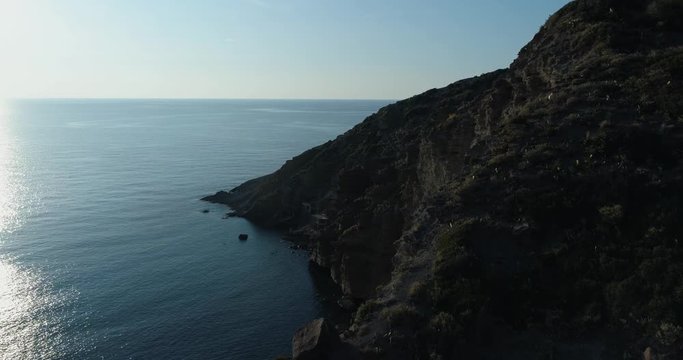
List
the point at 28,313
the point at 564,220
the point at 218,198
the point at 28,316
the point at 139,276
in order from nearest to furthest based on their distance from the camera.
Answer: the point at 564,220
the point at 28,316
the point at 28,313
the point at 139,276
the point at 218,198

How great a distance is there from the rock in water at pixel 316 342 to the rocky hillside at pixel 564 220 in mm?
1287

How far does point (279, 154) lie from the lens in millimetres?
176000

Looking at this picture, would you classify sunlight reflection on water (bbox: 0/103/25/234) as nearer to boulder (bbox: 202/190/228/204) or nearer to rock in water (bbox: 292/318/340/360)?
boulder (bbox: 202/190/228/204)

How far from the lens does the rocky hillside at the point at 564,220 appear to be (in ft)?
70.7

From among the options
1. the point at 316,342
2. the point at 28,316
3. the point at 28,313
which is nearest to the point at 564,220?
the point at 316,342

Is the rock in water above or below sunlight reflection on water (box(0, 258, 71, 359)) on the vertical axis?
above

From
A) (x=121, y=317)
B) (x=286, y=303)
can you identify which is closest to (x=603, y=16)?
(x=286, y=303)

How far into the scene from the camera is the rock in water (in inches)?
854

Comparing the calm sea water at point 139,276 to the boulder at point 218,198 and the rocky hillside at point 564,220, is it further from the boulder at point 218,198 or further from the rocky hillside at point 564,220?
the rocky hillside at point 564,220

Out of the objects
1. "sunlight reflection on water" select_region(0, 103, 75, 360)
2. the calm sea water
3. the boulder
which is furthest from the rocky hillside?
the boulder

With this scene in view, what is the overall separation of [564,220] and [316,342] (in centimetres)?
1463

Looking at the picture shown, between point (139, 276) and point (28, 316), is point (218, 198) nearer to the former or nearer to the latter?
point (139, 276)

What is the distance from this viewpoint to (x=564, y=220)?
26.5 meters

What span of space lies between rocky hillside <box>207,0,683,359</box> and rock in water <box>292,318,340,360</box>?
1.29 meters
